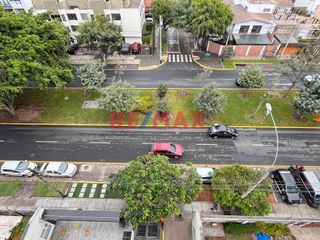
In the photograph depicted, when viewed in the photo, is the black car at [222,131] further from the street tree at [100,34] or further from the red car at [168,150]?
the street tree at [100,34]

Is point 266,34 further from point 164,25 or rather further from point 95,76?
point 95,76

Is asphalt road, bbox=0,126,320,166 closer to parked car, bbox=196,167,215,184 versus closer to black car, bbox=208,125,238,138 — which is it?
black car, bbox=208,125,238,138

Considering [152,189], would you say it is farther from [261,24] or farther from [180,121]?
[261,24]

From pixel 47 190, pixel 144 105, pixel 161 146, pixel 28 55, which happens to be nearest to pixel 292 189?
pixel 161 146

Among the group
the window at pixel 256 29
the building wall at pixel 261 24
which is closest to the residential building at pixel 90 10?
the building wall at pixel 261 24

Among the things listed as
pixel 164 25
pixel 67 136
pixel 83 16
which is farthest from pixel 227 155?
pixel 83 16
